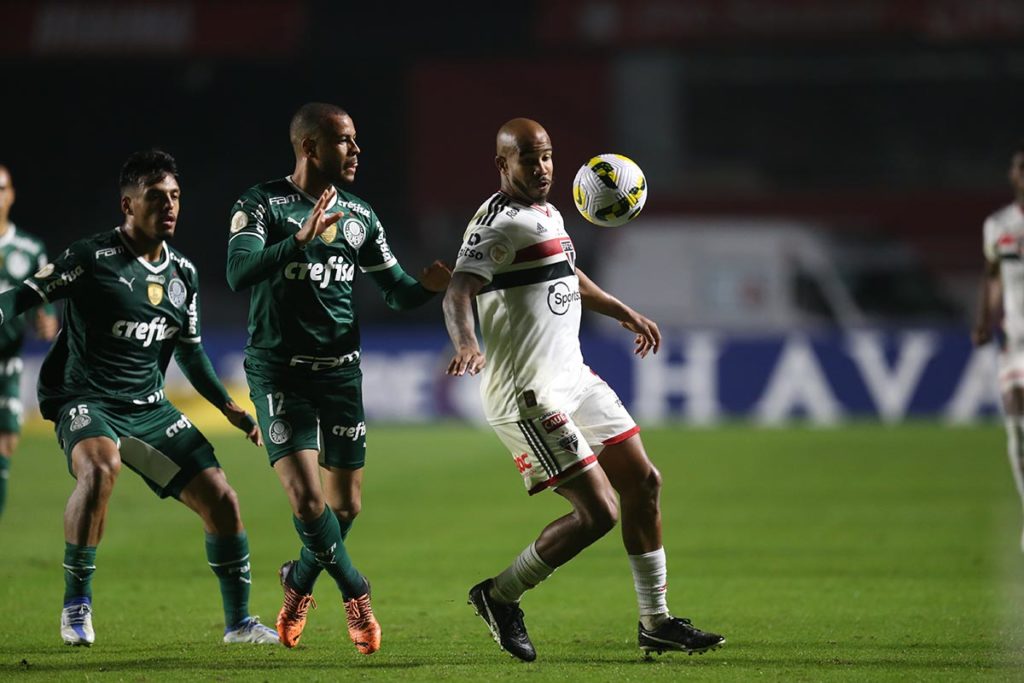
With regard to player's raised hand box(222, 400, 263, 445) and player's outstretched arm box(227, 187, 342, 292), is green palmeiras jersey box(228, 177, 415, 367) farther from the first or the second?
player's raised hand box(222, 400, 263, 445)

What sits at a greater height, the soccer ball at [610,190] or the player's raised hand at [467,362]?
the soccer ball at [610,190]

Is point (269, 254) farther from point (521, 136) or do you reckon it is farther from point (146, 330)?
point (521, 136)

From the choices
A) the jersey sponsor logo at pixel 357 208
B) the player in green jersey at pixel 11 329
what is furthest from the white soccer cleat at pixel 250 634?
the player in green jersey at pixel 11 329

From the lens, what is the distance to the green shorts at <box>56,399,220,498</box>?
22.2ft

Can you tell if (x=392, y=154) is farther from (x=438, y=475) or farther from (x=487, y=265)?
(x=487, y=265)

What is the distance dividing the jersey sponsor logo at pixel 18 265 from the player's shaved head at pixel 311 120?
11.9ft

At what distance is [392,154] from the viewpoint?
2938cm

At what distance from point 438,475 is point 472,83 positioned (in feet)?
50.7

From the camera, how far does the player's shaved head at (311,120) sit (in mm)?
6738

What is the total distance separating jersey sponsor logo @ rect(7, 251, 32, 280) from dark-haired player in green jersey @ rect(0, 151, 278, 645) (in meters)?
2.96

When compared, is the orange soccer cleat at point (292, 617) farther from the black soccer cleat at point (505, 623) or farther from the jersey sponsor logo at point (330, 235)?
the jersey sponsor logo at point (330, 235)

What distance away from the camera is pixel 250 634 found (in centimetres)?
694

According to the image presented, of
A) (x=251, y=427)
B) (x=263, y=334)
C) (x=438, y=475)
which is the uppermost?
(x=263, y=334)

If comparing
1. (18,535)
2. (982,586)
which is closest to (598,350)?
(18,535)
